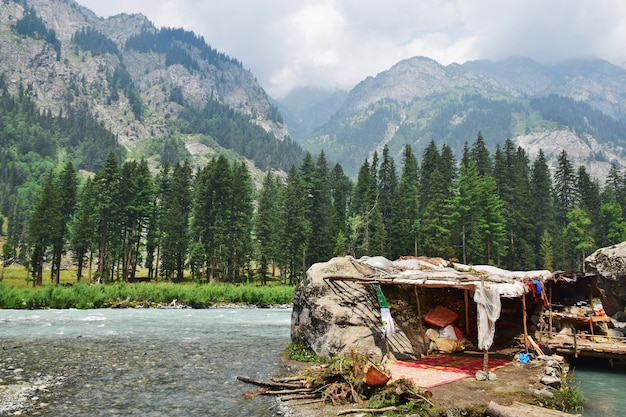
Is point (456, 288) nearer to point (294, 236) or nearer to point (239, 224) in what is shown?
point (294, 236)

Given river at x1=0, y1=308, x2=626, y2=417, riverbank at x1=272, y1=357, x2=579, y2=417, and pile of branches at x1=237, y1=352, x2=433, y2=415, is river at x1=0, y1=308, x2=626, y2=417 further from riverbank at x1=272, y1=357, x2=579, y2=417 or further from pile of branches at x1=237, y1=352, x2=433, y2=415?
riverbank at x1=272, y1=357, x2=579, y2=417

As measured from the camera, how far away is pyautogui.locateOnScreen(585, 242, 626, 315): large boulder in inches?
886

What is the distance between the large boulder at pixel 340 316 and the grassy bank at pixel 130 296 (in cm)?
2521

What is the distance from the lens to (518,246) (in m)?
63.0

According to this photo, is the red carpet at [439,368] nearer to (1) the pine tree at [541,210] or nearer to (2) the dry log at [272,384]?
(2) the dry log at [272,384]

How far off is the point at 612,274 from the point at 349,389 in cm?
1925

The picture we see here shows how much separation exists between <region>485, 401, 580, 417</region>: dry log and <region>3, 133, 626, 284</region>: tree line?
167 feet

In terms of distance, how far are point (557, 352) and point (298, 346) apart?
11725mm

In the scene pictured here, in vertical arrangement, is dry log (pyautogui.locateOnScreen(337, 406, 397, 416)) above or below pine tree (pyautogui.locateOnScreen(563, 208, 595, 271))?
below

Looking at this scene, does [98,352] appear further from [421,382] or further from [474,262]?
[474,262]

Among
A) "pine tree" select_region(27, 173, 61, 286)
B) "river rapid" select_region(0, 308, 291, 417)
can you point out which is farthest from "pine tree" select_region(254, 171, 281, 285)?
"river rapid" select_region(0, 308, 291, 417)

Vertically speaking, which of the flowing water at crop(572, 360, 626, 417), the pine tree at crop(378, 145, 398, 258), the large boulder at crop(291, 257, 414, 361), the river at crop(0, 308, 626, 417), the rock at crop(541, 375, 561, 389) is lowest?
the flowing water at crop(572, 360, 626, 417)

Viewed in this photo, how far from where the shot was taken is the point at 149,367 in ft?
51.2

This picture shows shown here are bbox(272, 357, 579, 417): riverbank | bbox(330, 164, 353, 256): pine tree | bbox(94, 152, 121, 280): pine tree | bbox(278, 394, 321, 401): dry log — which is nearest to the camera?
bbox(272, 357, 579, 417): riverbank
